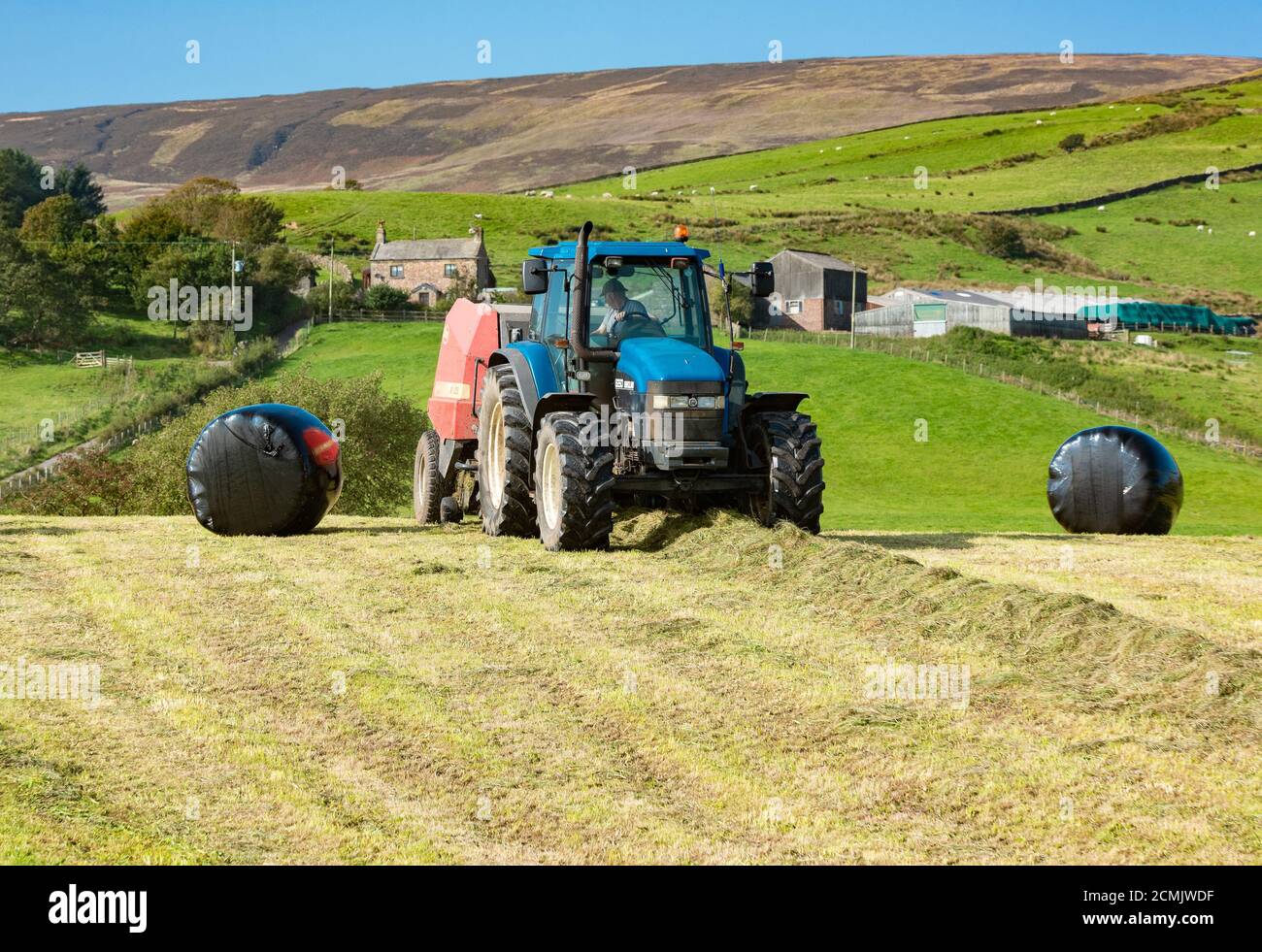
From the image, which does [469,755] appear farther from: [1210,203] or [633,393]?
[1210,203]

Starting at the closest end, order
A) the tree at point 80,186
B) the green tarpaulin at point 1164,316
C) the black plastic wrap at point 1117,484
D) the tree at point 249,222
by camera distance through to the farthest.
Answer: the black plastic wrap at point 1117,484
the green tarpaulin at point 1164,316
the tree at point 249,222
the tree at point 80,186

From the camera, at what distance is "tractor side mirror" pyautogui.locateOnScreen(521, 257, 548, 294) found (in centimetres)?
1587

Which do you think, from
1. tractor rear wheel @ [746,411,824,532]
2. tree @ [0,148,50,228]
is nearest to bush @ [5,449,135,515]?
tractor rear wheel @ [746,411,824,532]

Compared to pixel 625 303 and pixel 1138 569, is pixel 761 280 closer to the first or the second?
pixel 625 303

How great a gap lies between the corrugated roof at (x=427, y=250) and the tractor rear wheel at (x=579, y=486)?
8728cm

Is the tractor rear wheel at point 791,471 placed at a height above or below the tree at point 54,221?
below

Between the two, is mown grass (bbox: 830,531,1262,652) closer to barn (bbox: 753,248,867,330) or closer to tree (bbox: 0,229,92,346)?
tree (bbox: 0,229,92,346)

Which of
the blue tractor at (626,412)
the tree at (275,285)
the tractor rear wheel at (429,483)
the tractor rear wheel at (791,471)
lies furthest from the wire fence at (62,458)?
the tractor rear wheel at (791,471)

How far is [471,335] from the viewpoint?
2016 centimetres

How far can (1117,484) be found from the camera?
22703 mm

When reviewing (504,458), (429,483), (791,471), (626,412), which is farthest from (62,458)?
(791,471)

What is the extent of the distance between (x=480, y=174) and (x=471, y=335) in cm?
17994

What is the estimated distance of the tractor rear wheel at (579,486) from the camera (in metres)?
14.6

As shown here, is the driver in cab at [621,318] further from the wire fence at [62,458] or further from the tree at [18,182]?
the tree at [18,182]
